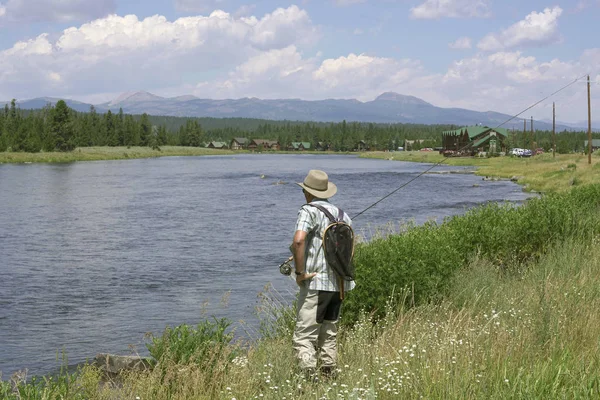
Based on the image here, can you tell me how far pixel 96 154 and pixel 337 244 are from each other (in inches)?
4688

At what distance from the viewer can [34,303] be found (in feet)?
54.2

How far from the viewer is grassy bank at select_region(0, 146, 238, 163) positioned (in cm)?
9831

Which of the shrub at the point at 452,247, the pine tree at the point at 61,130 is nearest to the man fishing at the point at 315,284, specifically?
the shrub at the point at 452,247

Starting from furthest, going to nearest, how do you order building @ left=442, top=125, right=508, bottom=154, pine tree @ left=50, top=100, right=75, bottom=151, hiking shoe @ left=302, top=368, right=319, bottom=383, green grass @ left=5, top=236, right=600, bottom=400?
pine tree @ left=50, top=100, right=75, bottom=151 < building @ left=442, top=125, right=508, bottom=154 < hiking shoe @ left=302, top=368, right=319, bottom=383 < green grass @ left=5, top=236, right=600, bottom=400

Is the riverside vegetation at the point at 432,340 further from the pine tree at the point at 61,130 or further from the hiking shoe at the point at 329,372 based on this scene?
the pine tree at the point at 61,130

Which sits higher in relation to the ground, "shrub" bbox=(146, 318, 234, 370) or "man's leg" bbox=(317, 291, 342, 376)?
"man's leg" bbox=(317, 291, 342, 376)

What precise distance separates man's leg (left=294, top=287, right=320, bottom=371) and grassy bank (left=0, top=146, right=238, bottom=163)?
95187mm

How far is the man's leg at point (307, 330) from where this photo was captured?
6.96 m

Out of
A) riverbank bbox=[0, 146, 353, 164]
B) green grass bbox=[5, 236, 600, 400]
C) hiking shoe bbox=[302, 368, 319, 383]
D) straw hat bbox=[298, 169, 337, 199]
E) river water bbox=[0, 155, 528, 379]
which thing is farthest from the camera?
riverbank bbox=[0, 146, 353, 164]

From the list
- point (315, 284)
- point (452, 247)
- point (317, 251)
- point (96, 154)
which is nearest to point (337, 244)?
Answer: point (317, 251)

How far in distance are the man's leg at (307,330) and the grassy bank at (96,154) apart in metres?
95.2

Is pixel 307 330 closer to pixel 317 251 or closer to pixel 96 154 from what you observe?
pixel 317 251

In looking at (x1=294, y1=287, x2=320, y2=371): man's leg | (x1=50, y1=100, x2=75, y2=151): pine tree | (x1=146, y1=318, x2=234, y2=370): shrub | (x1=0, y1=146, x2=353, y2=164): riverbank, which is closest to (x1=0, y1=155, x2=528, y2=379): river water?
(x1=146, y1=318, x2=234, y2=370): shrub

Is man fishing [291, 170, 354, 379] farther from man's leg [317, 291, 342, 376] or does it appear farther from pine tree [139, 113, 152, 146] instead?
pine tree [139, 113, 152, 146]
